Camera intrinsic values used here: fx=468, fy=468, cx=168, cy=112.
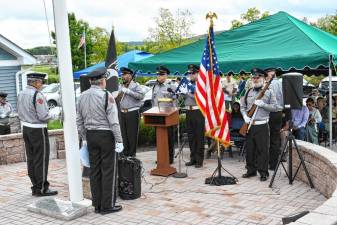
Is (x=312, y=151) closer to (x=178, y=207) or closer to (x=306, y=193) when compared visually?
(x=306, y=193)

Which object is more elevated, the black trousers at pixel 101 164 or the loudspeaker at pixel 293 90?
the loudspeaker at pixel 293 90

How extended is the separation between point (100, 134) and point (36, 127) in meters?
1.62

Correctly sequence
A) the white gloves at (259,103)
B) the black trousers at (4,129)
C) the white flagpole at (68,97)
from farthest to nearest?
the black trousers at (4,129) → the white gloves at (259,103) → the white flagpole at (68,97)

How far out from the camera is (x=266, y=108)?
7.75 meters

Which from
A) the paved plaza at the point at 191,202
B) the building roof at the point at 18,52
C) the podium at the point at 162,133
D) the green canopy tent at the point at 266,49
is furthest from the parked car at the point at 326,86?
the podium at the point at 162,133

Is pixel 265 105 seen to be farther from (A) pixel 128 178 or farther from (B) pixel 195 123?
(A) pixel 128 178

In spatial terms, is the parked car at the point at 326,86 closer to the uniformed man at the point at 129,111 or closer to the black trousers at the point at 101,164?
the uniformed man at the point at 129,111

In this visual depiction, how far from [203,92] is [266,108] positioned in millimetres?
1074

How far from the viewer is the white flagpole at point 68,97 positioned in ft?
19.7

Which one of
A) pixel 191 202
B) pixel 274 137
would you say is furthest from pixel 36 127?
pixel 274 137

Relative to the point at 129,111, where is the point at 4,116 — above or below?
below

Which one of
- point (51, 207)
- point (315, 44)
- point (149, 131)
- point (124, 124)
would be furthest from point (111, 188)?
point (149, 131)

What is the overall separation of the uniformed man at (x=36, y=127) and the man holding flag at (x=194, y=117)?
2.84 metres

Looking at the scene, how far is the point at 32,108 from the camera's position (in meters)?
7.20
